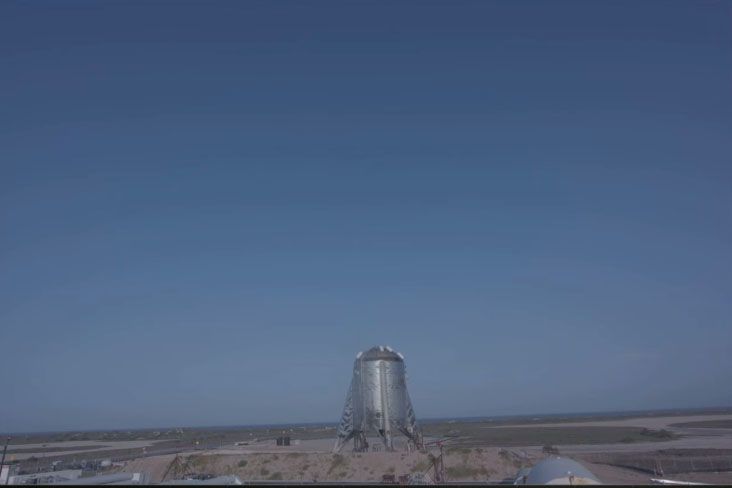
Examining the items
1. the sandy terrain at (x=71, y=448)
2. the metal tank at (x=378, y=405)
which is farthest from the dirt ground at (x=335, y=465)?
the sandy terrain at (x=71, y=448)

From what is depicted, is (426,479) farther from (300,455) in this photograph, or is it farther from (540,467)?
(540,467)

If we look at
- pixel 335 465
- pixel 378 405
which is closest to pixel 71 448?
pixel 378 405

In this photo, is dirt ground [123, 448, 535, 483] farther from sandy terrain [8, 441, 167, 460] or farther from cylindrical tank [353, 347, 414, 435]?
sandy terrain [8, 441, 167, 460]

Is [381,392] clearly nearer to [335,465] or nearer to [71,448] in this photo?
[335,465]

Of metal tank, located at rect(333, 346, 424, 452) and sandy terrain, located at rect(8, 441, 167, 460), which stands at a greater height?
metal tank, located at rect(333, 346, 424, 452)

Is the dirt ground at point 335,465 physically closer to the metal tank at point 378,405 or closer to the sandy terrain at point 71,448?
the metal tank at point 378,405

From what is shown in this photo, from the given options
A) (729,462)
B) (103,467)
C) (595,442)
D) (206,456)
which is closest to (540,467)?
(729,462)

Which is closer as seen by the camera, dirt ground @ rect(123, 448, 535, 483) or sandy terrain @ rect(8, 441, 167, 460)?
dirt ground @ rect(123, 448, 535, 483)

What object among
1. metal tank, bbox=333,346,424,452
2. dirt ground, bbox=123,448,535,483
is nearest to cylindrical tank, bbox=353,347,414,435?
metal tank, bbox=333,346,424,452
